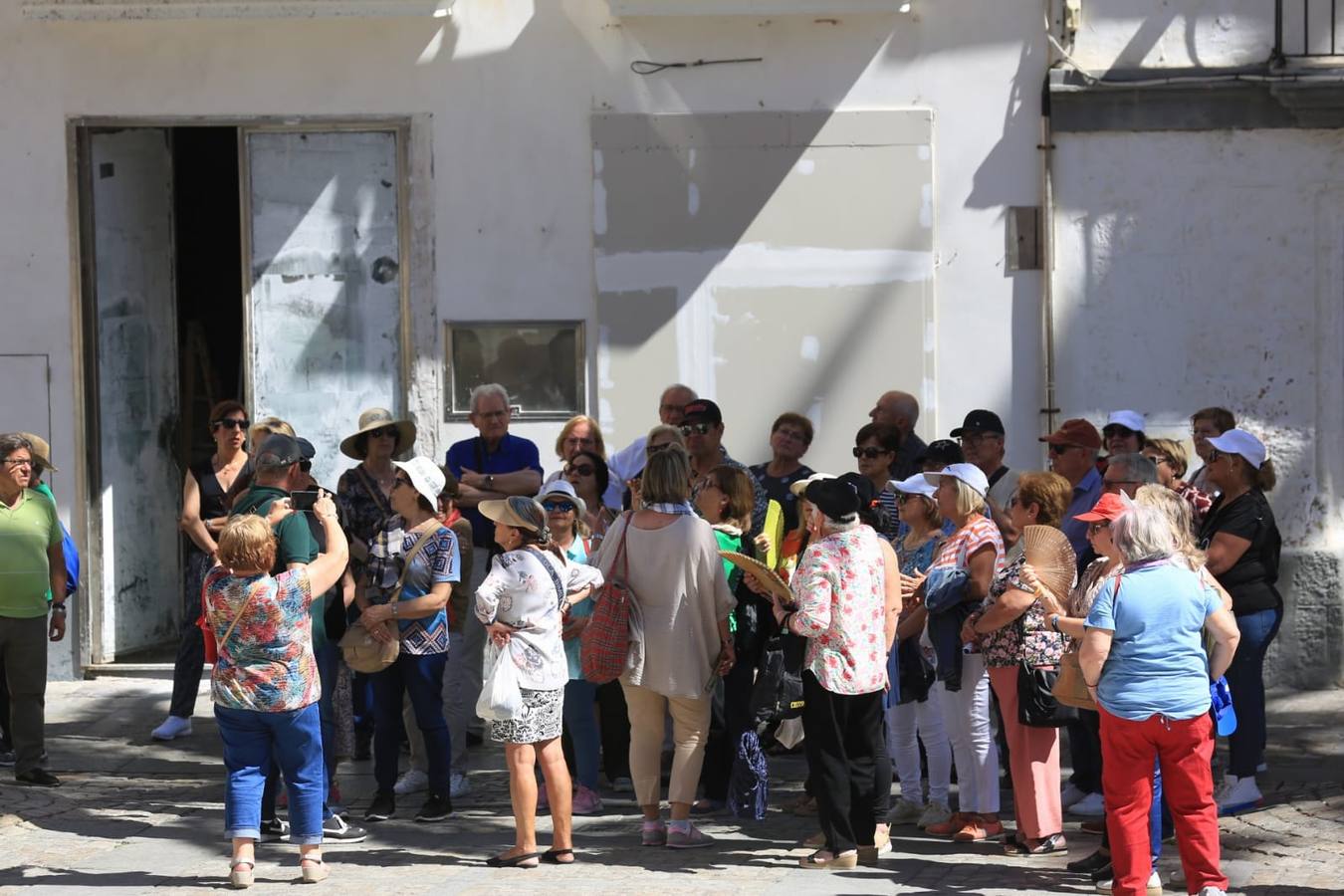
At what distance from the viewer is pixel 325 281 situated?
464 inches

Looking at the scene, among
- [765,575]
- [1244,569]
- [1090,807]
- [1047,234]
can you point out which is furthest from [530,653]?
[1047,234]

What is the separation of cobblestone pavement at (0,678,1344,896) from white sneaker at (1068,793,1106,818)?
0.72 feet

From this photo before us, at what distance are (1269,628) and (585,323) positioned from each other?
4.76 meters

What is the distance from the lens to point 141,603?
12.4 meters

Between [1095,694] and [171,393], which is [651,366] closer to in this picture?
[171,393]

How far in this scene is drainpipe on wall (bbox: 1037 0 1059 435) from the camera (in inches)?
450

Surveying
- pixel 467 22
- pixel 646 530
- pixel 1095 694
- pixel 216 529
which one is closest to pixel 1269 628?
pixel 1095 694

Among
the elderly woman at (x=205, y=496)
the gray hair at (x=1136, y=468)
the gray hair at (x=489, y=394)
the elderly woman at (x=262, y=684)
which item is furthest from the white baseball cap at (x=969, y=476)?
the elderly woman at (x=205, y=496)

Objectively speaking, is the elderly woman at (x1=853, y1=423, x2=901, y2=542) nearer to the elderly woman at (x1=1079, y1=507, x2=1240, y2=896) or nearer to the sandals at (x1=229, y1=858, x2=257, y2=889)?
the elderly woman at (x1=1079, y1=507, x2=1240, y2=896)

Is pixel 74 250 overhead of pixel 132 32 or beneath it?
beneath

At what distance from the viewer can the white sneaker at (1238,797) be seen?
27.7ft

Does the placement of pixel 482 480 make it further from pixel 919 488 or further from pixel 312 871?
pixel 312 871

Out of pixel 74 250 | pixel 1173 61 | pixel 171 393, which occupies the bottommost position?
pixel 171 393

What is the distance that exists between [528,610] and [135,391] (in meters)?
5.55
